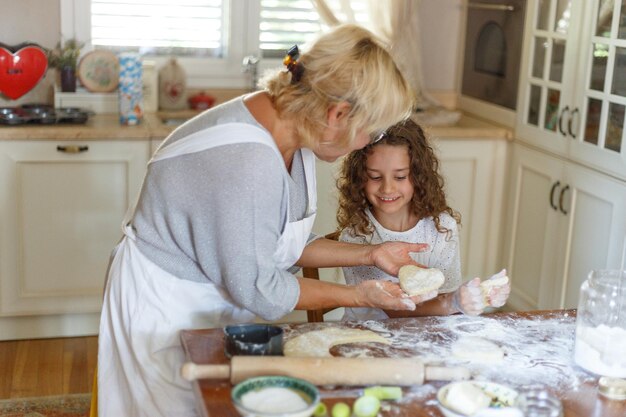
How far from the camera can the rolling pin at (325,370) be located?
1438 millimetres

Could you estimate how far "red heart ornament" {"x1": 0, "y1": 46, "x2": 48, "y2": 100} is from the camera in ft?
10.9

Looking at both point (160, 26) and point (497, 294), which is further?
point (160, 26)

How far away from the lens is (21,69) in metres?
3.35

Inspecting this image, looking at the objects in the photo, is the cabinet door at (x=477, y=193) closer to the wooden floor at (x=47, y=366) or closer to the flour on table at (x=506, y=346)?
the wooden floor at (x=47, y=366)

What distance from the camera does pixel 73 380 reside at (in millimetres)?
3027

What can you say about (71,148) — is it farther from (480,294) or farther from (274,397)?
(274,397)

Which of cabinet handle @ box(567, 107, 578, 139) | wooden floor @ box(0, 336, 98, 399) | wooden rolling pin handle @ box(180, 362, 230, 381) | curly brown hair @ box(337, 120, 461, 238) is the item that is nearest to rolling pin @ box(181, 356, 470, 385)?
wooden rolling pin handle @ box(180, 362, 230, 381)

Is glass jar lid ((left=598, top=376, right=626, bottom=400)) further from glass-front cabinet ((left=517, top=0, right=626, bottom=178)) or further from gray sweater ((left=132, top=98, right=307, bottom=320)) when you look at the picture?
glass-front cabinet ((left=517, top=0, right=626, bottom=178))

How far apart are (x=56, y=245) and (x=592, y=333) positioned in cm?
219

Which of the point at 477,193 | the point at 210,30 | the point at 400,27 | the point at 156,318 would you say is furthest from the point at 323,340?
the point at 210,30

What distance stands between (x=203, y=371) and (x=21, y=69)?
2264 millimetres

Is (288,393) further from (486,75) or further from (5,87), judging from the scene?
(486,75)

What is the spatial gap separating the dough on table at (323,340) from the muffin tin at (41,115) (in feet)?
6.12

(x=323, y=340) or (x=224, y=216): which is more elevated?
(x=224, y=216)
